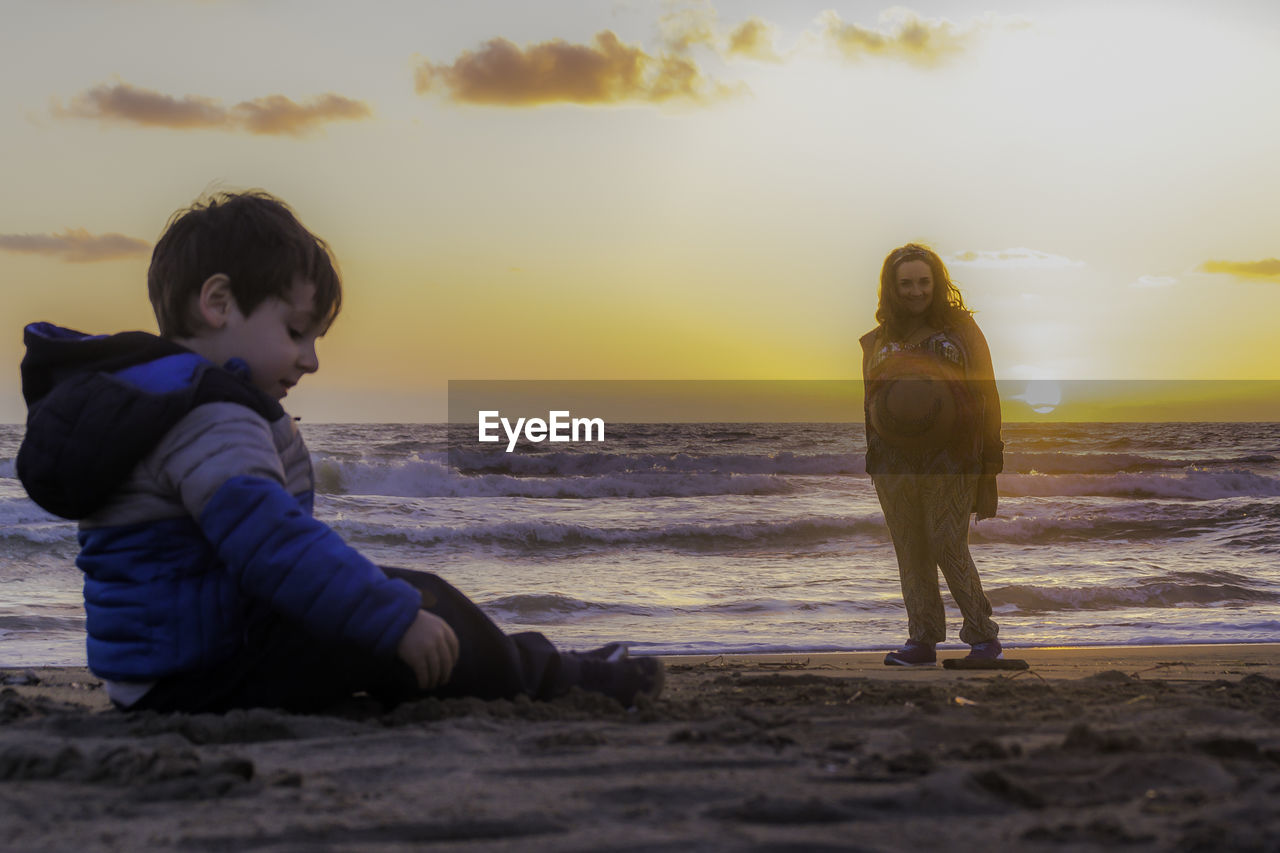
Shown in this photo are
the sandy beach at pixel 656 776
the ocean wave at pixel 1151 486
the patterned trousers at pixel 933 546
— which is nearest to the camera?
the sandy beach at pixel 656 776

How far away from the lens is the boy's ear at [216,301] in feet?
7.32

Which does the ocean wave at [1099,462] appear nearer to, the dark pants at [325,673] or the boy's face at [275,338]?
the dark pants at [325,673]

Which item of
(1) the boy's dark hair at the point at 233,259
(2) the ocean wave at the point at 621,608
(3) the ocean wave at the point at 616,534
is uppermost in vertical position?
(1) the boy's dark hair at the point at 233,259

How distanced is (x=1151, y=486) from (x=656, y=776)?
1939 centimetres

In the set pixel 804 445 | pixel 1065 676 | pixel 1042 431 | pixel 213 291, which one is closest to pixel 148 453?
pixel 213 291

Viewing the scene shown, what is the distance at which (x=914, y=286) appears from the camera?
463 centimetres

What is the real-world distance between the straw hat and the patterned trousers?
0.63 feet

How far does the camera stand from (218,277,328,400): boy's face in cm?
227

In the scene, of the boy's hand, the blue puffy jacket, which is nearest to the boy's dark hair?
the blue puffy jacket

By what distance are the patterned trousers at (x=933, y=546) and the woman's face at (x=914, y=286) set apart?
751 millimetres

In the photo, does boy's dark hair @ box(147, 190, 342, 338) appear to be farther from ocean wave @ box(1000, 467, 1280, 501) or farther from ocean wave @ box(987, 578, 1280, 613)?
ocean wave @ box(1000, 467, 1280, 501)

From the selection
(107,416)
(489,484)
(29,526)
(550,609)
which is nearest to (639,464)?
(489,484)

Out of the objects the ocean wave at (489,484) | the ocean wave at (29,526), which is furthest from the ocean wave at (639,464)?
the ocean wave at (29,526)

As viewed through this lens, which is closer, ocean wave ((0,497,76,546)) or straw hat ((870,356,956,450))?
straw hat ((870,356,956,450))
